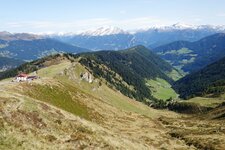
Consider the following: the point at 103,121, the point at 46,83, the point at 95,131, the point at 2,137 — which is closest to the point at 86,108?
the point at 103,121

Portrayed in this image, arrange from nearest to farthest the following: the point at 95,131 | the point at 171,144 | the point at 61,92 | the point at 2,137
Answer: the point at 2,137 → the point at 95,131 → the point at 171,144 → the point at 61,92

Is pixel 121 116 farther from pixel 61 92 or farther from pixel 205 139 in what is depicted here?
pixel 205 139

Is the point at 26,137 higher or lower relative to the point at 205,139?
higher

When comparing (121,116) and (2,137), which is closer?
(2,137)

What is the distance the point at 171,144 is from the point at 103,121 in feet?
109

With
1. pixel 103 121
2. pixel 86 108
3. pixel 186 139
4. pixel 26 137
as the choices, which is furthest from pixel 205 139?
pixel 26 137

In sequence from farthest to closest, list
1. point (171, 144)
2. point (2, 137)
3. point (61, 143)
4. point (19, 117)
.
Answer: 1. point (171, 144)
2. point (19, 117)
3. point (61, 143)
4. point (2, 137)

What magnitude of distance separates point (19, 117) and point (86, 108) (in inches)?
2786

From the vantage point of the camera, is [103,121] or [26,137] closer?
[26,137]

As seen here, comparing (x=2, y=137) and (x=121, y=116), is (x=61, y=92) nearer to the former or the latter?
(x=121, y=116)

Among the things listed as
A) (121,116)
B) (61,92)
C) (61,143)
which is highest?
(61,143)

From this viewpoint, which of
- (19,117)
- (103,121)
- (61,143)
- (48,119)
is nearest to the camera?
(61,143)

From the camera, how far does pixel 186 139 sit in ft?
350

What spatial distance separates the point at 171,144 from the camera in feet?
316
